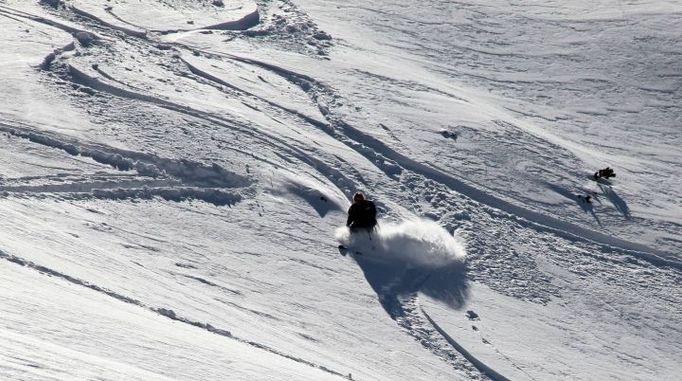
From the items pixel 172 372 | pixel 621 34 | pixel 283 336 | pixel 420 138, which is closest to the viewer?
pixel 172 372

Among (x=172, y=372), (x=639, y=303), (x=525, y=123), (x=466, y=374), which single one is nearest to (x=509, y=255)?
(x=639, y=303)

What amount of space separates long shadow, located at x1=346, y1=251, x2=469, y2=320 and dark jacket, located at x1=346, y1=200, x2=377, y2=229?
0.42 metres

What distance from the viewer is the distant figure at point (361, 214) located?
1230 centimetres

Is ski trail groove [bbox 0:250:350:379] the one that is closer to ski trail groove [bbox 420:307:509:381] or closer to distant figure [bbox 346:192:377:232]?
ski trail groove [bbox 420:307:509:381]

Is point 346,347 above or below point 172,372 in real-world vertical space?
below

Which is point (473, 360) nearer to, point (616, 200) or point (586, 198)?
point (586, 198)

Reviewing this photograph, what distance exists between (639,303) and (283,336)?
4.95 metres

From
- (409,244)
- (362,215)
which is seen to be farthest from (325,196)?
(409,244)

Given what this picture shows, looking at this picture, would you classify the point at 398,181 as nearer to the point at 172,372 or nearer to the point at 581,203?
the point at 581,203

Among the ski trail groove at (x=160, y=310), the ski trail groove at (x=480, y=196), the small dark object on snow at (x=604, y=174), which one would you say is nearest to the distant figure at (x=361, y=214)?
the ski trail groove at (x=480, y=196)

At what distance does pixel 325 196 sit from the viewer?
13.2 m

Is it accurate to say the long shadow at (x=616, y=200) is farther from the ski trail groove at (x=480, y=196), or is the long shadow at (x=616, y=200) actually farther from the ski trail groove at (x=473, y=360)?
the ski trail groove at (x=473, y=360)

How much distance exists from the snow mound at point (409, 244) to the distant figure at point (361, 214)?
0.38 feet

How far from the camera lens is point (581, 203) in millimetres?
14406
